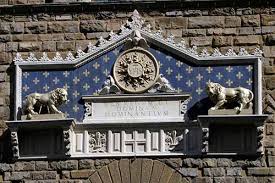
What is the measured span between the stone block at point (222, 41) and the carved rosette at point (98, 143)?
7.26 ft

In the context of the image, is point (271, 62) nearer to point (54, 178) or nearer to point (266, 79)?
point (266, 79)

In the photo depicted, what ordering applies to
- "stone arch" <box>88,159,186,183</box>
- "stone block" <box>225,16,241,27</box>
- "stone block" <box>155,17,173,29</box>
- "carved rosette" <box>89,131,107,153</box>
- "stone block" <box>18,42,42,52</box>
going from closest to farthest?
"stone arch" <box>88,159,186,183</box>, "carved rosette" <box>89,131,107,153</box>, "stone block" <box>225,16,241,27</box>, "stone block" <box>155,17,173,29</box>, "stone block" <box>18,42,42,52</box>

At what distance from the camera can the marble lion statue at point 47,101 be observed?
55.7 feet

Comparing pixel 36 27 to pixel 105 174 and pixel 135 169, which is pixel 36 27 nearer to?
pixel 105 174

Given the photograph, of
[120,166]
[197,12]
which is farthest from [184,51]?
[120,166]

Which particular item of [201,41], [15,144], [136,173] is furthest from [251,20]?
[15,144]

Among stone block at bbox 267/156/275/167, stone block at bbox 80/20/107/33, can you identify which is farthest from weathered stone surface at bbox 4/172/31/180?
stone block at bbox 267/156/275/167

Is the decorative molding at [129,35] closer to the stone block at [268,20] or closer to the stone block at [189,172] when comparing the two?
the stone block at [268,20]

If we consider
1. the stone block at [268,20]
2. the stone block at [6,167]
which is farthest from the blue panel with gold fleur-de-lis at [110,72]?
the stone block at [6,167]

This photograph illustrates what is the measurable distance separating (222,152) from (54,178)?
2534 mm

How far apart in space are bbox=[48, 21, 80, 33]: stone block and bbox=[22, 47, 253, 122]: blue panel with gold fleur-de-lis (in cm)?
63

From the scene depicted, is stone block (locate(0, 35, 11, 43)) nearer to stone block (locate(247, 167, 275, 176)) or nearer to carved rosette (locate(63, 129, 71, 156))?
carved rosette (locate(63, 129, 71, 156))

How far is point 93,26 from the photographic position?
687 inches

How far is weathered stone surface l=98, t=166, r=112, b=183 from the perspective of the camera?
54.8ft
